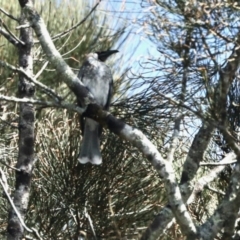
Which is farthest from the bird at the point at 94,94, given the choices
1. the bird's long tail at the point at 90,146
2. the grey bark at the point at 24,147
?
the grey bark at the point at 24,147

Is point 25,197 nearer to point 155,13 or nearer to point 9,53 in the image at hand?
point 155,13

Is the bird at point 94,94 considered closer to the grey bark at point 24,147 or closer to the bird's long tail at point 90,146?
the bird's long tail at point 90,146

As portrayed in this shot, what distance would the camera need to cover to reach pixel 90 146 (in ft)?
10.1

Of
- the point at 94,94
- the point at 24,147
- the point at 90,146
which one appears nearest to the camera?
the point at 24,147

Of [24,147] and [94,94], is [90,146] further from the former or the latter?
[94,94]

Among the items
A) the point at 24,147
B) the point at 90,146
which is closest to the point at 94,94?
the point at 90,146

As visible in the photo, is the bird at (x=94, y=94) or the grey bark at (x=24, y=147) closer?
the grey bark at (x=24, y=147)

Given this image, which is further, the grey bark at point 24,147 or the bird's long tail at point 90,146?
the bird's long tail at point 90,146

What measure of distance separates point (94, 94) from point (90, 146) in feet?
2.11

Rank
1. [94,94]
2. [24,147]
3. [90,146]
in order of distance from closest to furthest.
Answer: [24,147] → [90,146] → [94,94]

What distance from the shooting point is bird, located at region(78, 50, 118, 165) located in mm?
3059

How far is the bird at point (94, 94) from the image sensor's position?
3.06m

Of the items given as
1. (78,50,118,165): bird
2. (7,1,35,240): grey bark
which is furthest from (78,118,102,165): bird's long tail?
(7,1,35,240): grey bark

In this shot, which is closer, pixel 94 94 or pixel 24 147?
pixel 24 147
